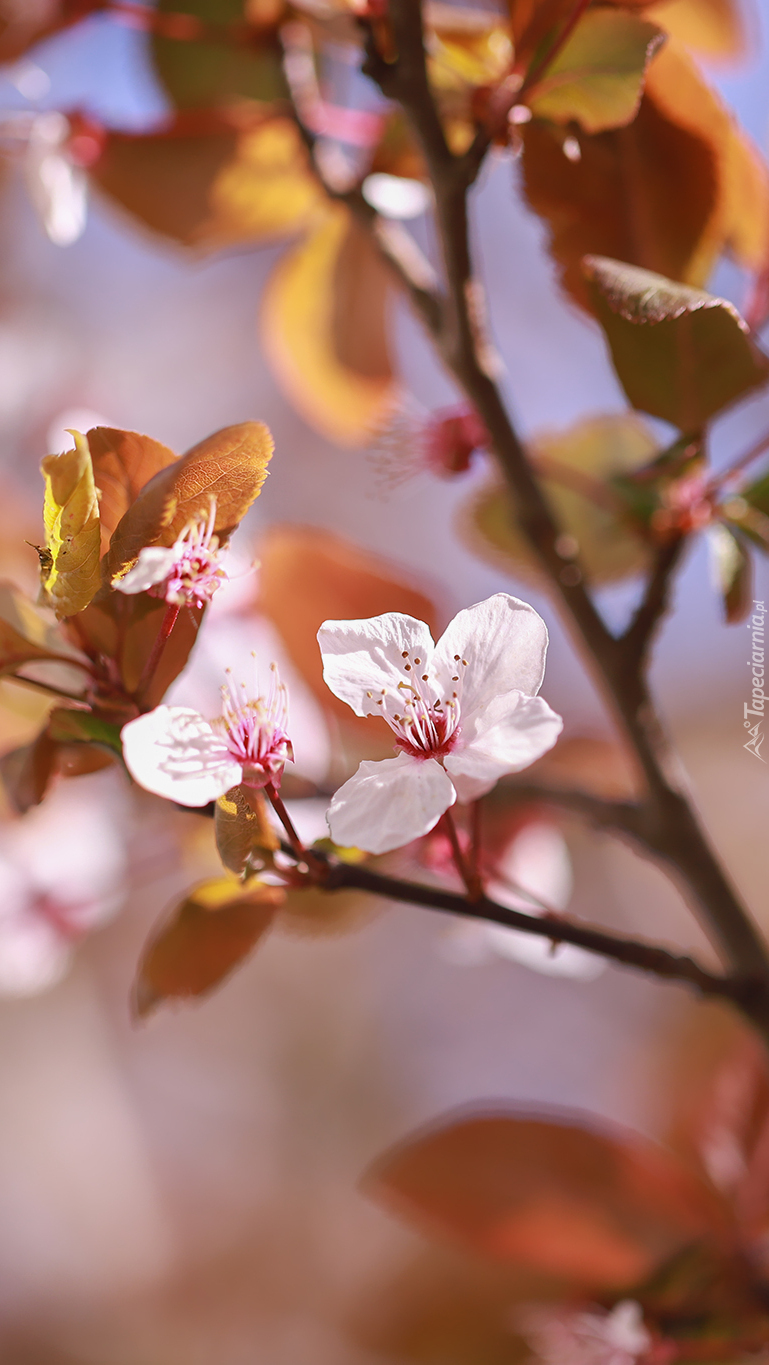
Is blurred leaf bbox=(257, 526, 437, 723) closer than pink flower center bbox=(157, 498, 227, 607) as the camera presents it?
No

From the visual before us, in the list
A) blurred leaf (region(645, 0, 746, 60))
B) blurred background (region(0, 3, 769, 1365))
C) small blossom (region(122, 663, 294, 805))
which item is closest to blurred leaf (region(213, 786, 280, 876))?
small blossom (region(122, 663, 294, 805))

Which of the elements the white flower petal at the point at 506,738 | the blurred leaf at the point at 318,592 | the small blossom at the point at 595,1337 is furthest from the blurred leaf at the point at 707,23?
the small blossom at the point at 595,1337

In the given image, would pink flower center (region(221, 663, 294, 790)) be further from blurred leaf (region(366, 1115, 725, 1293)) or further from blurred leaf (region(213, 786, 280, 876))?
blurred leaf (region(366, 1115, 725, 1293))

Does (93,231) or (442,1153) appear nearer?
(442,1153)

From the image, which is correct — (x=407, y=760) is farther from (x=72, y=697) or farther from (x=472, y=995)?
(x=472, y=995)

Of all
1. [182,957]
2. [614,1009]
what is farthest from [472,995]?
[182,957]

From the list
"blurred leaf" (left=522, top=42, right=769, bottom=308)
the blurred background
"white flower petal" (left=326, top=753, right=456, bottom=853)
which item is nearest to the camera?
"white flower petal" (left=326, top=753, right=456, bottom=853)
